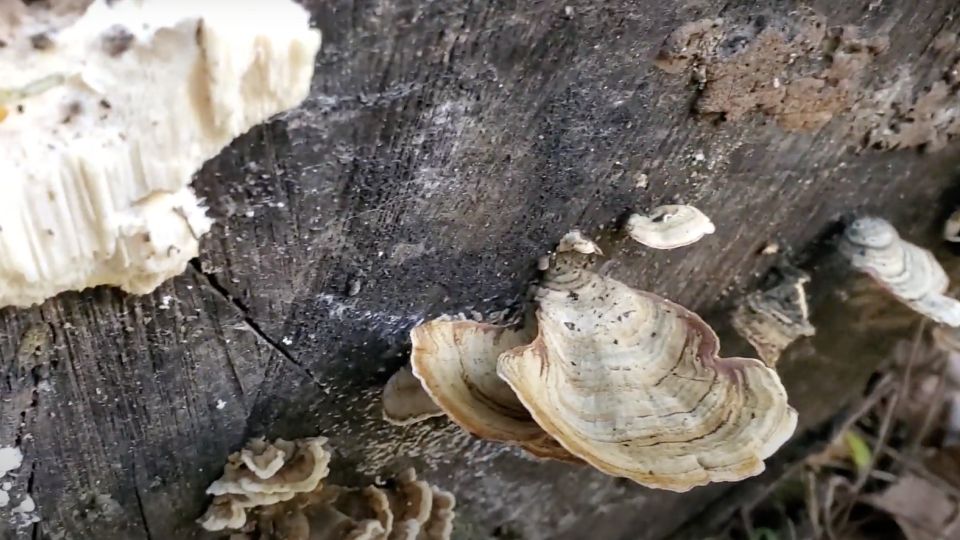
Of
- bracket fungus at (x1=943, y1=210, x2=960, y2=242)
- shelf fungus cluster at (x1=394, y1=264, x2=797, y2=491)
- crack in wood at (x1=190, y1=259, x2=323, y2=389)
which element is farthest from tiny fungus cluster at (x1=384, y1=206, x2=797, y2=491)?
bracket fungus at (x1=943, y1=210, x2=960, y2=242)

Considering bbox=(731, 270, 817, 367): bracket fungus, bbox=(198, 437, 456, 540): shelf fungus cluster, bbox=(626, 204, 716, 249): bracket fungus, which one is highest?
bbox=(626, 204, 716, 249): bracket fungus

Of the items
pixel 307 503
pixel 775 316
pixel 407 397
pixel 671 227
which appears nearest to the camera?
pixel 671 227

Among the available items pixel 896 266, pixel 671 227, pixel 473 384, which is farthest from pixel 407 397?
pixel 896 266

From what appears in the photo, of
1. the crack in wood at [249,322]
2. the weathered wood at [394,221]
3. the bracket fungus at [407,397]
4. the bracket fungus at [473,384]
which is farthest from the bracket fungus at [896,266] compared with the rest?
the crack in wood at [249,322]

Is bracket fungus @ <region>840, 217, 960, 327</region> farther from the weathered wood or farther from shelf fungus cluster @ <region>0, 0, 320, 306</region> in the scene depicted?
shelf fungus cluster @ <region>0, 0, 320, 306</region>

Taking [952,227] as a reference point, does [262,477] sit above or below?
below

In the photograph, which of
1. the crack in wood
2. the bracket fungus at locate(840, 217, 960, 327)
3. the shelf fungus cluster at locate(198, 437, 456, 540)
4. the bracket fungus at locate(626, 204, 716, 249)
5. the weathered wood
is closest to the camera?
the weathered wood

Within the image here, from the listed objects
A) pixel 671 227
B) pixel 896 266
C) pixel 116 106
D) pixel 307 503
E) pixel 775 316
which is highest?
pixel 116 106

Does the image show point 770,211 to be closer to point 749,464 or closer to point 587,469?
point 749,464

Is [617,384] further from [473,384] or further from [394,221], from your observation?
[394,221]
